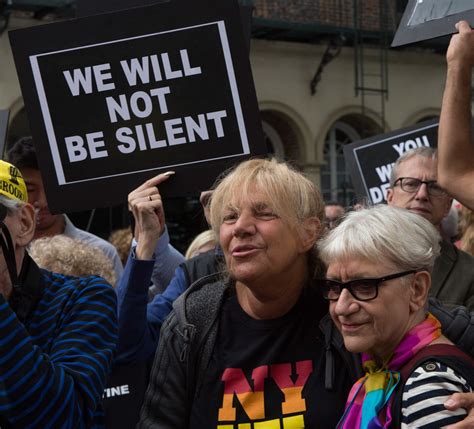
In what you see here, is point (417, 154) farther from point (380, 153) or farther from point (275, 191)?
point (275, 191)

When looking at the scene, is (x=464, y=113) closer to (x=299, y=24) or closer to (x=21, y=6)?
(x=21, y=6)

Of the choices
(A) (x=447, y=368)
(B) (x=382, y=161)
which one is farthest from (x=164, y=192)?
(B) (x=382, y=161)

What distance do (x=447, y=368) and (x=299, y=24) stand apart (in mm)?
15532

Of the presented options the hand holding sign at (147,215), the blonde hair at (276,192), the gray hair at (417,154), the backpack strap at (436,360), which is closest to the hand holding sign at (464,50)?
the blonde hair at (276,192)

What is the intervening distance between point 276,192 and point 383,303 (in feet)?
1.55

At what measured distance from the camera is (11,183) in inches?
96.2

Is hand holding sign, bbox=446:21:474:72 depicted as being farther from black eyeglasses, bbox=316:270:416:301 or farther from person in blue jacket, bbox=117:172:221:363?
person in blue jacket, bbox=117:172:221:363

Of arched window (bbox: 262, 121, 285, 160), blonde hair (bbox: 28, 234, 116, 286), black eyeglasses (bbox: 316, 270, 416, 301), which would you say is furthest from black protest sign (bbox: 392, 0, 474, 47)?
arched window (bbox: 262, 121, 285, 160)

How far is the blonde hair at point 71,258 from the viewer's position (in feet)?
11.8

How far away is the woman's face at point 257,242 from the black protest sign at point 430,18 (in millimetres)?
621

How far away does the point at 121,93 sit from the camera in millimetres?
3398

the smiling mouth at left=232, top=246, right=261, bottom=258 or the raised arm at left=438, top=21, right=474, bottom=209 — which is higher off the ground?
the raised arm at left=438, top=21, right=474, bottom=209

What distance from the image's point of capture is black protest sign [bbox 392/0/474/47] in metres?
2.70

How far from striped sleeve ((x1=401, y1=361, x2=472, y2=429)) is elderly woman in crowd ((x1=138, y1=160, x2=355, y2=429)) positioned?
0.39 meters
